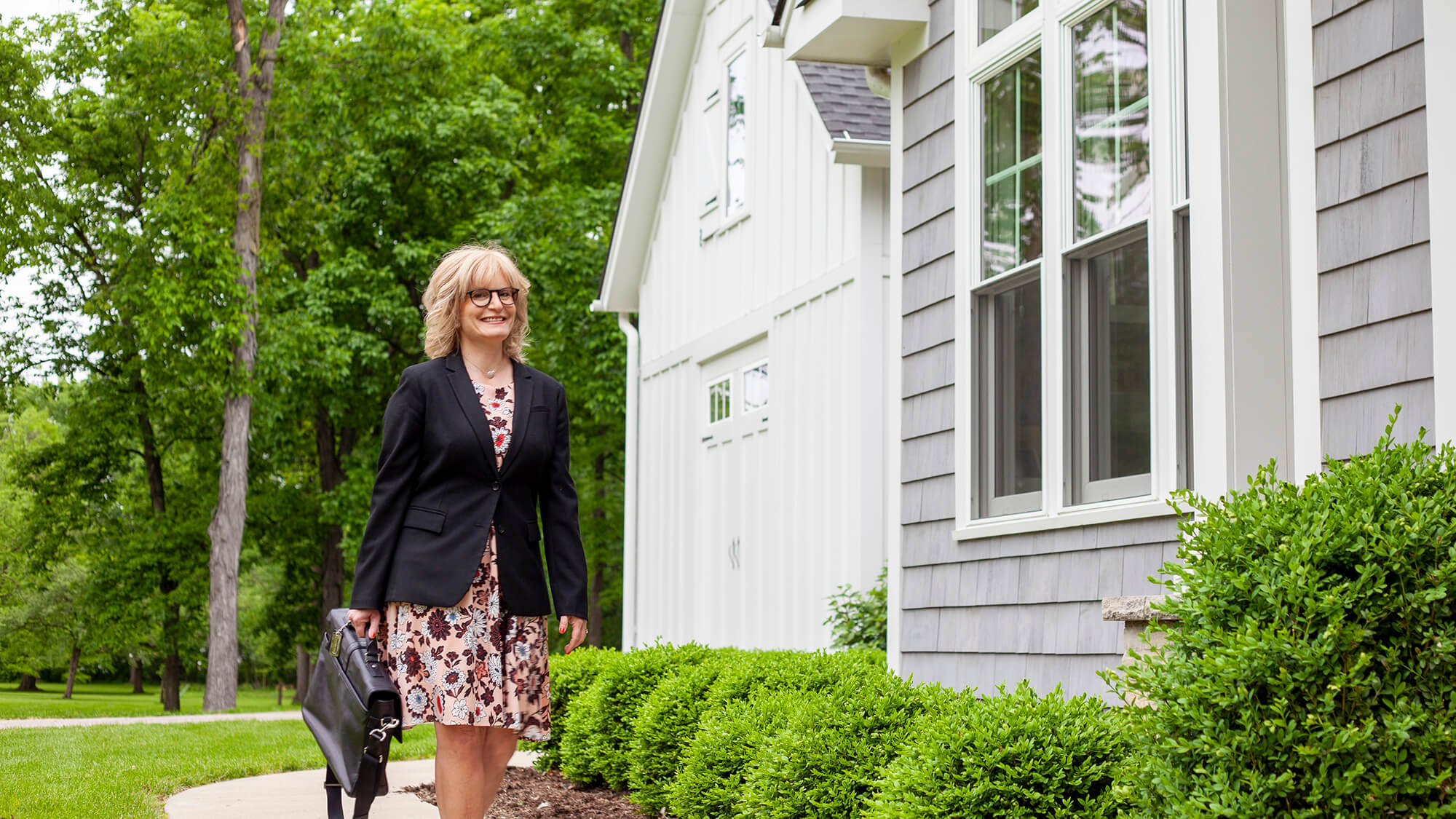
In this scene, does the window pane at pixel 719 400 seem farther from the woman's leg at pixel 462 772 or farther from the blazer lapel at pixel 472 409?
the woman's leg at pixel 462 772

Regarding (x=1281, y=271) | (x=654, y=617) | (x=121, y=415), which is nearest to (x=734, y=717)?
(x=1281, y=271)

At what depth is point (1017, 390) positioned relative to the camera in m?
5.58

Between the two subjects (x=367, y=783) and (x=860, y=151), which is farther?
(x=860, y=151)

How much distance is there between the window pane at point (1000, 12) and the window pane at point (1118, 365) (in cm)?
121

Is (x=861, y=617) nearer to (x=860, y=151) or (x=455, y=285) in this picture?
(x=860, y=151)

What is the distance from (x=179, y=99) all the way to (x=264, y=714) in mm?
9237

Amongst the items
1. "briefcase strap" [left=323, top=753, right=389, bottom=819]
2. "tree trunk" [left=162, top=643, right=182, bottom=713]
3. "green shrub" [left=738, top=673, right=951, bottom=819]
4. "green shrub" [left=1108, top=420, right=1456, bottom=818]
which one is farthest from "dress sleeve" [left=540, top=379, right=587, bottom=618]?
"tree trunk" [left=162, top=643, right=182, bottom=713]

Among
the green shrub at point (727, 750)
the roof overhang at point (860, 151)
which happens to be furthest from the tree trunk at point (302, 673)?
the green shrub at point (727, 750)

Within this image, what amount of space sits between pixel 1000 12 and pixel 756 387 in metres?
4.73

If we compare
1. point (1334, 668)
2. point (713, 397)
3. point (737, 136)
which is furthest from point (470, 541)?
point (737, 136)

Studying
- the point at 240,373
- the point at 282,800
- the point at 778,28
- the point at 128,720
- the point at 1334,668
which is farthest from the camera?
the point at 240,373

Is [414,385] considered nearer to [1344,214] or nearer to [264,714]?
[1344,214]

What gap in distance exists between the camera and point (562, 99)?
2436 cm

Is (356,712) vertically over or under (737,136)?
under
